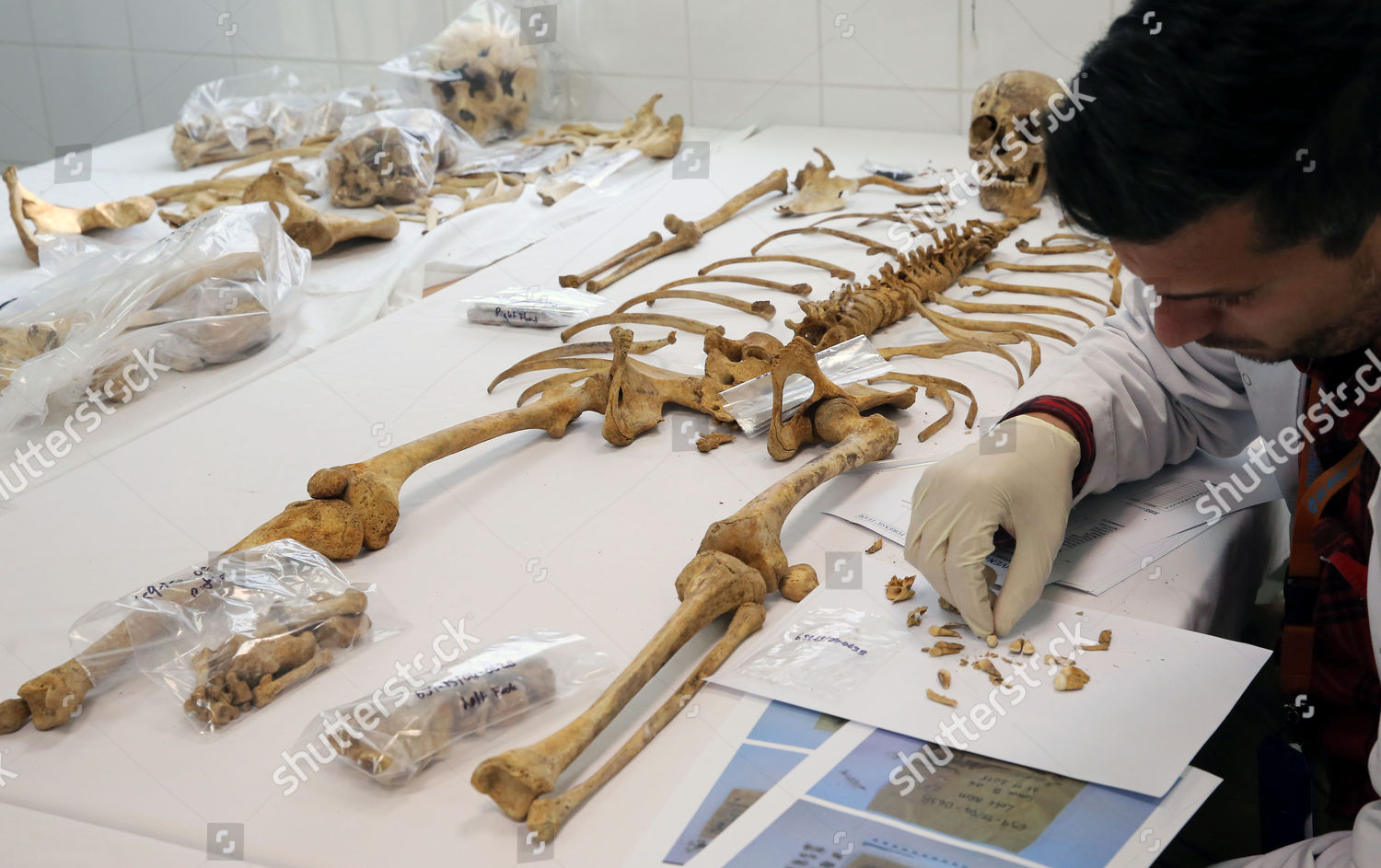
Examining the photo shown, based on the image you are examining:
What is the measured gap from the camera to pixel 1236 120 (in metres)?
0.98

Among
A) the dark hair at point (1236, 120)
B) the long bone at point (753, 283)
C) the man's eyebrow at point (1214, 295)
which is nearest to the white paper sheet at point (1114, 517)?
the man's eyebrow at point (1214, 295)

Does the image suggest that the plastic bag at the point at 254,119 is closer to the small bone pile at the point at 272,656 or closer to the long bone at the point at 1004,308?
the long bone at the point at 1004,308

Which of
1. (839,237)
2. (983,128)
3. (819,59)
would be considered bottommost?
(839,237)

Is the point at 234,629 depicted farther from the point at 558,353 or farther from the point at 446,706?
the point at 558,353

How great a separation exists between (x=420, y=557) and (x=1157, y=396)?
1.10 meters

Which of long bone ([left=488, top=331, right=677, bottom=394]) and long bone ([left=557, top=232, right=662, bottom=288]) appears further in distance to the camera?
long bone ([left=557, top=232, right=662, bottom=288])

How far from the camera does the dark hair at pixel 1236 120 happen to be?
0.95 metres

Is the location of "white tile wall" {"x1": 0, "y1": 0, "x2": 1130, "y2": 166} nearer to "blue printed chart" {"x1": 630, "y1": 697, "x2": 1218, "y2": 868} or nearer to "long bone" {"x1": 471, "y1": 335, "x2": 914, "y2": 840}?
"long bone" {"x1": 471, "y1": 335, "x2": 914, "y2": 840}

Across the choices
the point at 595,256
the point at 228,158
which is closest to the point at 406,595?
the point at 595,256

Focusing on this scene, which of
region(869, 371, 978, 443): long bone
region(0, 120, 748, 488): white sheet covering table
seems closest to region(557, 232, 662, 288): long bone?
region(0, 120, 748, 488): white sheet covering table

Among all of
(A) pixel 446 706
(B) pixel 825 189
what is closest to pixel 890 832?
(A) pixel 446 706

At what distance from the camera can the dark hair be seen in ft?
3.13

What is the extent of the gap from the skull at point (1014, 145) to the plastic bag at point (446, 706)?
7.15 ft

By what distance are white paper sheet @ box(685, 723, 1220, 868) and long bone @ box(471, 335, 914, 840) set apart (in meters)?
0.17
